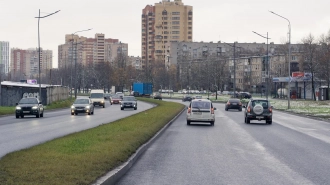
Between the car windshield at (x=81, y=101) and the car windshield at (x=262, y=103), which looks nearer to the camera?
the car windshield at (x=262, y=103)

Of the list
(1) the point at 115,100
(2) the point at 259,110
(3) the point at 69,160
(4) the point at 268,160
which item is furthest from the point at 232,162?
(1) the point at 115,100

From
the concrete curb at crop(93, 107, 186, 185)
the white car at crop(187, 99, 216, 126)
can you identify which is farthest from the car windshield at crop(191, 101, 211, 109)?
the concrete curb at crop(93, 107, 186, 185)

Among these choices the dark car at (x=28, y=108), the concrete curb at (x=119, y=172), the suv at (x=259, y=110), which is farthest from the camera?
the dark car at (x=28, y=108)

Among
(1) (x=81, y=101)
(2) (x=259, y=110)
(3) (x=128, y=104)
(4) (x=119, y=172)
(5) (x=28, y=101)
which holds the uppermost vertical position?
(5) (x=28, y=101)

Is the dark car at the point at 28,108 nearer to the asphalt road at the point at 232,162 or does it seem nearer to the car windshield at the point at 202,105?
the car windshield at the point at 202,105

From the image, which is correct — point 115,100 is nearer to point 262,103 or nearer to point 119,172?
point 262,103

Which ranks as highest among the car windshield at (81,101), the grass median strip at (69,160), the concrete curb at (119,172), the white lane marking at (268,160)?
the car windshield at (81,101)

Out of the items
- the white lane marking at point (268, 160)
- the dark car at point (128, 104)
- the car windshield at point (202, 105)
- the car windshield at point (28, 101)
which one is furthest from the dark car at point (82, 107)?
the white lane marking at point (268, 160)

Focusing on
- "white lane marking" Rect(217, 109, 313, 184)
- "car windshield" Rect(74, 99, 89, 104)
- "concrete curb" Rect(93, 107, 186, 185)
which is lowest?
"white lane marking" Rect(217, 109, 313, 184)

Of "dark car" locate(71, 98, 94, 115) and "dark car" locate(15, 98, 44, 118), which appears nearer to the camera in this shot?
"dark car" locate(15, 98, 44, 118)

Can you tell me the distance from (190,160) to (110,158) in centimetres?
272

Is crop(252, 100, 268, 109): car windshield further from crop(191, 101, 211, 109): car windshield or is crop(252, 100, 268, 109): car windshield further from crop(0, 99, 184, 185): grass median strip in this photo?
crop(0, 99, 184, 185): grass median strip

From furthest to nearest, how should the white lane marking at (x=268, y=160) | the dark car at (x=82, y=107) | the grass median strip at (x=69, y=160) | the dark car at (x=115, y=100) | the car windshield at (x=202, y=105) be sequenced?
1. the dark car at (x=115, y=100)
2. the dark car at (x=82, y=107)
3. the car windshield at (x=202, y=105)
4. the white lane marking at (x=268, y=160)
5. the grass median strip at (x=69, y=160)

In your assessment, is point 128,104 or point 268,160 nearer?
point 268,160
